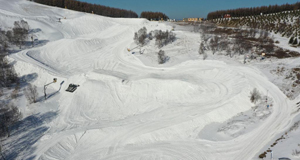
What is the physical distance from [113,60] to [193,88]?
18.3 meters

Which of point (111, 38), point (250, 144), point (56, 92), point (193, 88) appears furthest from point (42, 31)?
→ point (250, 144)

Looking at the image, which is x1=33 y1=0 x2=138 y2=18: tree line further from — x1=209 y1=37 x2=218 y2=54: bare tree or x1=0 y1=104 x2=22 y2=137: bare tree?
x1=0 y1=104 x2=22 y2=137: bare tree

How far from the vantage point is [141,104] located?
2506 cm

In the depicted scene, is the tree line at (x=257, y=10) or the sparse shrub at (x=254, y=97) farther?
the tree line at (x=257, y=10)

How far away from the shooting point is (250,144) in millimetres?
16641

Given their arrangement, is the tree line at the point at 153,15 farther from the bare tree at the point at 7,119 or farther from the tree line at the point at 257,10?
the bare tree at the point at 7,119

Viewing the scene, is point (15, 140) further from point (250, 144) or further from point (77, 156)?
point (250, 144)

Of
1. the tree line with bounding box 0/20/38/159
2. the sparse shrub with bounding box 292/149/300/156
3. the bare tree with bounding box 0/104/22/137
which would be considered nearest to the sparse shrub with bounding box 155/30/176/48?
the tree line with bounding box 0/20/38/159

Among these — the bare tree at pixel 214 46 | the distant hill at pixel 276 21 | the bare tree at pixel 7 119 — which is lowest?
the bare tree at pixel 7 119

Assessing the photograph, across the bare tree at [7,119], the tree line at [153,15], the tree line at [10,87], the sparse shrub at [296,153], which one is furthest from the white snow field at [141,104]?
the tree line at [153,15]

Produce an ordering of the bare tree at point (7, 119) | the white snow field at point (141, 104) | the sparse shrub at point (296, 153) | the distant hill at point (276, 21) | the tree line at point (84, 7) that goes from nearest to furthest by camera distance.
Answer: the sparse shrub at point (296, 153) → the white snow field at point (141, 104) → the bare tree at point (7, 119) → the distant hill at point (276, 21) → the tree line at point (84, 7)

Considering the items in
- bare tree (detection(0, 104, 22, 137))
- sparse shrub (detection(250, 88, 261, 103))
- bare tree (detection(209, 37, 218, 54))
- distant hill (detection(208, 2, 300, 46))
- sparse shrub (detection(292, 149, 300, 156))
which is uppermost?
distant hill (detection(208, 2, 300, 46))

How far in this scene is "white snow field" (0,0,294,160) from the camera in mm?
17241

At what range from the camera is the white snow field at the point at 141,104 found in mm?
17241
